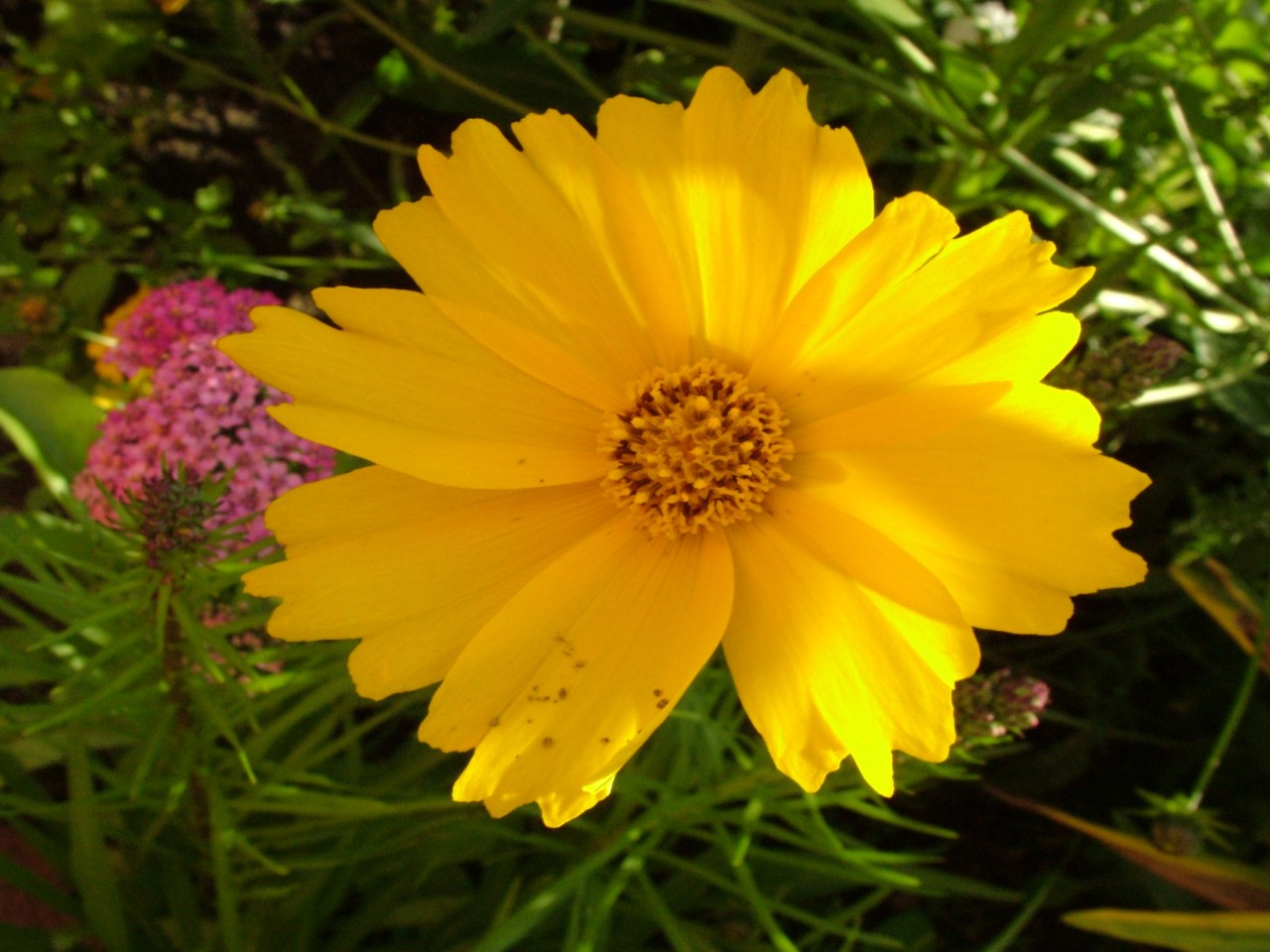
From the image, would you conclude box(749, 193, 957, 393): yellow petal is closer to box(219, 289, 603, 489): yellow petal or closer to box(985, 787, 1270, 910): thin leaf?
box(219, 289, 603, 489): yellow petal

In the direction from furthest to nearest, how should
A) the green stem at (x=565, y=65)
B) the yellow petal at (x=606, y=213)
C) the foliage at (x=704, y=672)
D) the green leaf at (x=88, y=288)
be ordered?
the green leaf at (x=88, y=288) → the green stem at (x=565, y=65) → the foliage at (x=704, y=672) → the yellow petal at (x=606, y=213)

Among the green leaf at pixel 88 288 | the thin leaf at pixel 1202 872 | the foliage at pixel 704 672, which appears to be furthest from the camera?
the green leaf at pixel 88 288

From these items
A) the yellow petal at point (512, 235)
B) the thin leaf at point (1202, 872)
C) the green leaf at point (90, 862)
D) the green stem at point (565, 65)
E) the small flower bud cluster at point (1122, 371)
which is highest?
the small flower bud cluster at point (1122, 371)

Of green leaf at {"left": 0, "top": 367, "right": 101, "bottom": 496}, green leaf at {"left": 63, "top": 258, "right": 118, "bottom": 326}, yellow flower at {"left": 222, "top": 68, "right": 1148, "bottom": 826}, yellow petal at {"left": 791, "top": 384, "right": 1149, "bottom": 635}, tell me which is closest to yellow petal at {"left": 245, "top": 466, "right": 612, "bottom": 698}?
yellow flower at {"left": 222, "top": 68, "right": 1148, "bottom": 826}

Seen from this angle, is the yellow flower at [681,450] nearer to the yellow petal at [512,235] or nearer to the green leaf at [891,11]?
the yellow petal at [512,235]

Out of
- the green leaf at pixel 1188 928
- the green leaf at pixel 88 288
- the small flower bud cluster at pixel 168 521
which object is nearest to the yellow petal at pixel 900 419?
the small flower bud cluster at pixel 168 521

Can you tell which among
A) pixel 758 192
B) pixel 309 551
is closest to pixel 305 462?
pixel 309 551

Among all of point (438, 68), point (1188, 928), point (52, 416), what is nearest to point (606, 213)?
point (438, 68)
